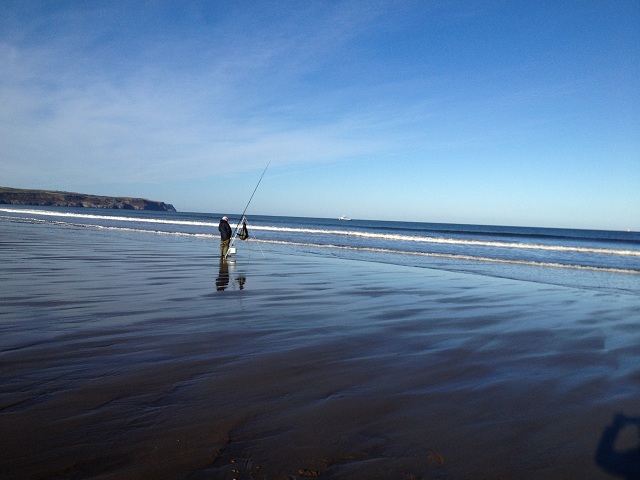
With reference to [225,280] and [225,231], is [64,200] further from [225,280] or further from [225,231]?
[225,280]

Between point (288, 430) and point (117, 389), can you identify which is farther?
point (117, 389)

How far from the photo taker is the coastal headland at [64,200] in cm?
16012

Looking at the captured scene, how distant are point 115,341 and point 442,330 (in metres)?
4.93

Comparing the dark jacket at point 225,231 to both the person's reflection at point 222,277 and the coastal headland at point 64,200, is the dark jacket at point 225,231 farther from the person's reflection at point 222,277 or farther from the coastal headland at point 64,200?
the coastal headland at point 64,200

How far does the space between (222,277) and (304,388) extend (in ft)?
26.9

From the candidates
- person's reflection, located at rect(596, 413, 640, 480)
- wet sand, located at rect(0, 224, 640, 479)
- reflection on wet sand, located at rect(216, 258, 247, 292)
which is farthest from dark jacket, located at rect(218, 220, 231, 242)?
person's reflection, located at rect(596, 413, 640, 480)

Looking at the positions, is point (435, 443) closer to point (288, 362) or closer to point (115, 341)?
point (288, 362)

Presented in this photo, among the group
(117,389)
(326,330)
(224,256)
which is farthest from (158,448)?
(224,256)

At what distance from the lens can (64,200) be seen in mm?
168500

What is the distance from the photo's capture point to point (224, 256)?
17.4 meters

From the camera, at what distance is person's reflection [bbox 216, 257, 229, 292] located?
10300mm

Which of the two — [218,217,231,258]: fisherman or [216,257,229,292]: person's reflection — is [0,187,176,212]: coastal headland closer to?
[218,217,231,258]: fisherman

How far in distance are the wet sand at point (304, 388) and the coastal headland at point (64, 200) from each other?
188184 mm

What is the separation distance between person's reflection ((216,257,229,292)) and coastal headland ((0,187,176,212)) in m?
181
